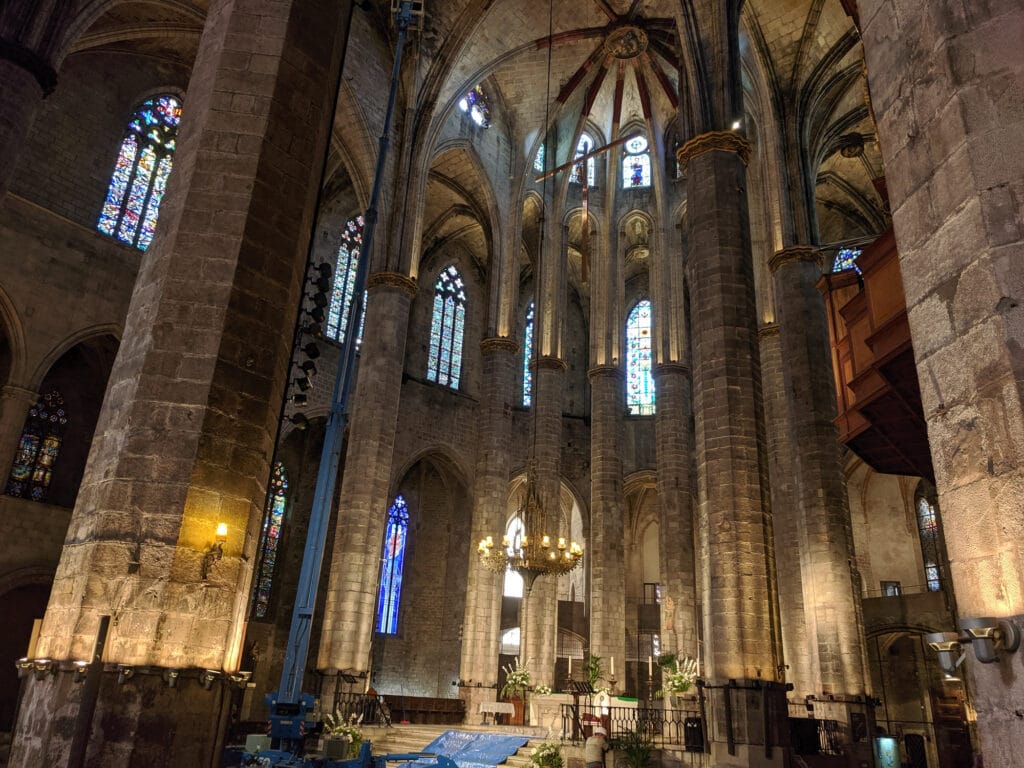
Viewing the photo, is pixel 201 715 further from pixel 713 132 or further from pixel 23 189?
pixel 23 189

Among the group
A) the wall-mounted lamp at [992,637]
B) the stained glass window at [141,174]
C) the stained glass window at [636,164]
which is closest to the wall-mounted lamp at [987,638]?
the wall-mounted lamp at [992,637]

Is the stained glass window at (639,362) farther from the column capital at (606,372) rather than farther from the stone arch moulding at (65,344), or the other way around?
the stone arch moulding at (65,344)

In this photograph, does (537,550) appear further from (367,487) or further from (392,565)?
(392,565)

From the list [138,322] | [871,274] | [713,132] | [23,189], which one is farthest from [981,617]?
[23,189]

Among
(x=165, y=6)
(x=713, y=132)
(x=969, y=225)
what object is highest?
(x=165, y=6)

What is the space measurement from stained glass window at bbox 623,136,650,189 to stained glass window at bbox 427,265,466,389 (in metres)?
6.82

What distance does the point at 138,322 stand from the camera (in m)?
6.64

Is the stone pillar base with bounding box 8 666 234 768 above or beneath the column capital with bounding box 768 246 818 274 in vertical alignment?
beneath

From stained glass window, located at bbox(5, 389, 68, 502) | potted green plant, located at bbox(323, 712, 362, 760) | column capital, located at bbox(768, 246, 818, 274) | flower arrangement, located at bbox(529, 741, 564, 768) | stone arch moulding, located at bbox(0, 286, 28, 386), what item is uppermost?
column capital, located at bbox(768, 246, 818, 274)

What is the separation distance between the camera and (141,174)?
19.0 metres

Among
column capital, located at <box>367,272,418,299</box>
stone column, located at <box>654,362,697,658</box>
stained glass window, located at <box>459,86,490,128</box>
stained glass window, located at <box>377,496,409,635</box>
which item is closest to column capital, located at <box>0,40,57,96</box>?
column capital, located at <box>367,272,418,299</box>

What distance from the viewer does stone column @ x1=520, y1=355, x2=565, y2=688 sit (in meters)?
19.3

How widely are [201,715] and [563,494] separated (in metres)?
23.1

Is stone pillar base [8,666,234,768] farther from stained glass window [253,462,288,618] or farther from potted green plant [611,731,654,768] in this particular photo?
stained glass window [253,462,288,618]
